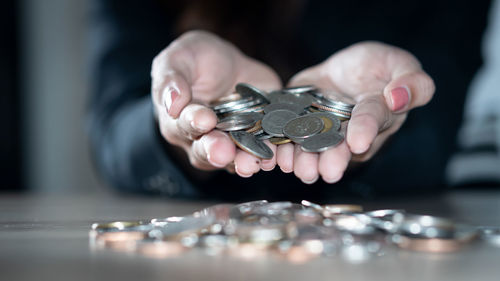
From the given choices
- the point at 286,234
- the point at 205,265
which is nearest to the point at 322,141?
the point at 286,234

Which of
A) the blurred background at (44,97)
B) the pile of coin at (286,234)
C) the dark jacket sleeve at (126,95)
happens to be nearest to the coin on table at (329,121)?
the pile of coin at (286,234)

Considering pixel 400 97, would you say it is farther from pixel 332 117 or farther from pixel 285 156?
pixel 285 156

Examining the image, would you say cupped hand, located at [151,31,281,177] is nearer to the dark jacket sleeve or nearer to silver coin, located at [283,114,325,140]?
silver coin, located at [283,114,325,140]

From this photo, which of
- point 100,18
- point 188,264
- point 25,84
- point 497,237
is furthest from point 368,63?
point 25,84

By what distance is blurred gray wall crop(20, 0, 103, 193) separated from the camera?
4027 millimetres

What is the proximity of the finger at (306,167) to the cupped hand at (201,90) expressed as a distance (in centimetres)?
6

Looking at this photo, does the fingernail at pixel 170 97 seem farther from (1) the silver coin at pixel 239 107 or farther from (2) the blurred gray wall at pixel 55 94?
(2) the blurred gray wall at pixel 55 94

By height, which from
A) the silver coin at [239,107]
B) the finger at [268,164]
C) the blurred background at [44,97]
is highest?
the blurred background at [44,97]

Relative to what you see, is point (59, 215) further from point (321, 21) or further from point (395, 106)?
point (321, 21)

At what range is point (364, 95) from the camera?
1.18m

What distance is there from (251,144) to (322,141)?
15cm

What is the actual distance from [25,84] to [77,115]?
0.53 m

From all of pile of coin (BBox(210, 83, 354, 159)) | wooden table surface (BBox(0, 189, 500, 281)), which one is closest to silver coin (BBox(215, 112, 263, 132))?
pile of coin (BBox(210, 83, 354, 159))

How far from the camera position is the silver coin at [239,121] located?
39.4 inches
